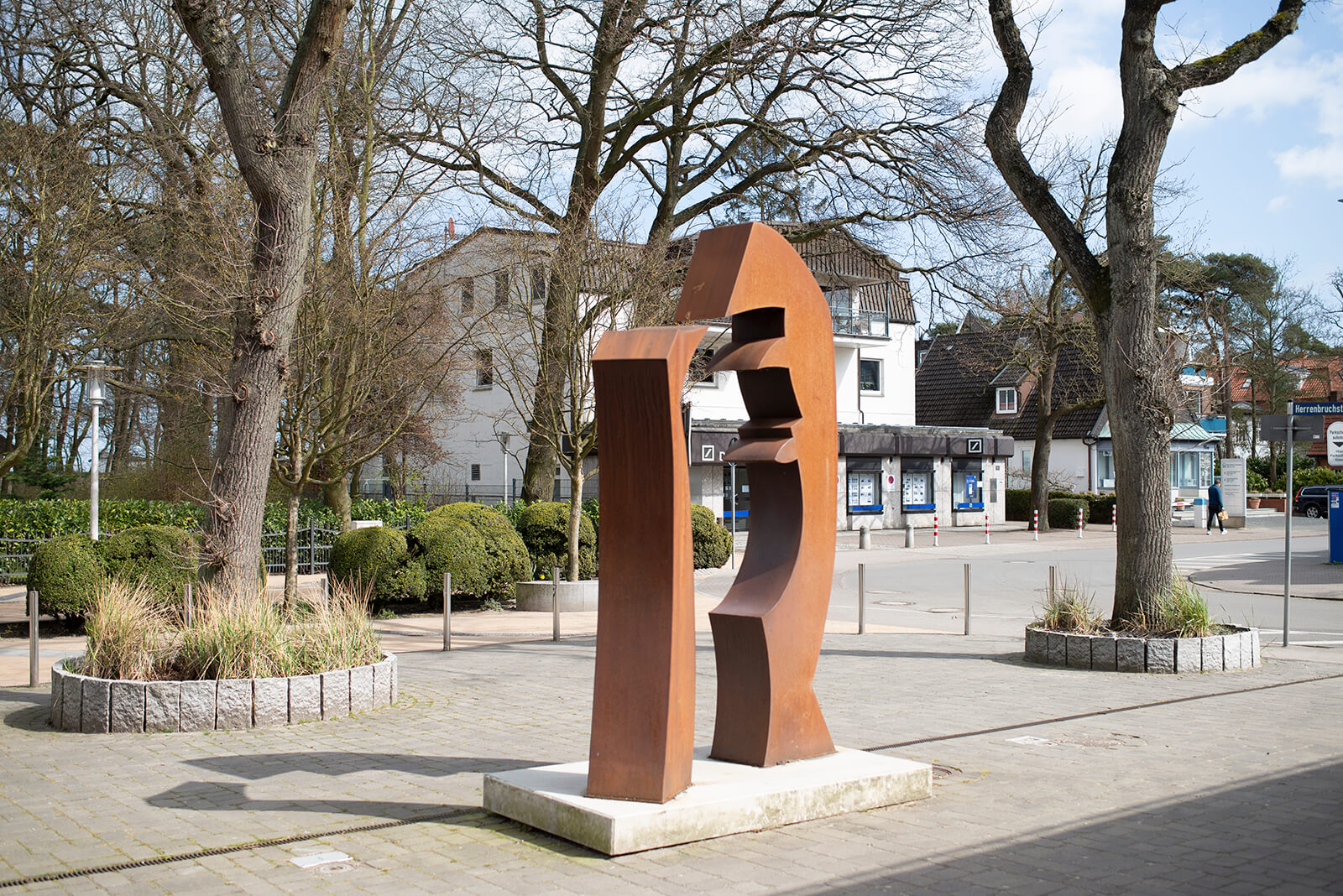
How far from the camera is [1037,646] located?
11977 millimetres

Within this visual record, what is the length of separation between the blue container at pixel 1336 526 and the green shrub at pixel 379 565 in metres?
19.9

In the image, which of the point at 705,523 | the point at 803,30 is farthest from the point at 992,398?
the point at 803,30

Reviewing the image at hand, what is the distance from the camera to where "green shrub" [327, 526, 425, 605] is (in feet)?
53.9

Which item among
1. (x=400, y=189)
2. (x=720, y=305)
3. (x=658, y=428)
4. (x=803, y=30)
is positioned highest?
(x=803, y=30)

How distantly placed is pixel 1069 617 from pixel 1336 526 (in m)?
16.5

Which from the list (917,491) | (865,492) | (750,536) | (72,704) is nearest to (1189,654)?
(750,536)

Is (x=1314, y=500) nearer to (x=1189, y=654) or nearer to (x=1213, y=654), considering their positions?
(x=1213, y=654)

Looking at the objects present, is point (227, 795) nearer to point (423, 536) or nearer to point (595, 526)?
point (423, 536)

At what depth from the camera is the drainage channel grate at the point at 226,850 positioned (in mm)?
4992

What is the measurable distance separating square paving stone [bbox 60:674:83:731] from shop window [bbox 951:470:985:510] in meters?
38.8

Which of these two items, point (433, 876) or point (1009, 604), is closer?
point (433, 876)

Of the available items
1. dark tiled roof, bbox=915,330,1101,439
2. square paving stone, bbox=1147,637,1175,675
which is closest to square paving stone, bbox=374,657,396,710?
square paving stone, bbox=1147,637,1175,675

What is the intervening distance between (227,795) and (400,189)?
11497 mm

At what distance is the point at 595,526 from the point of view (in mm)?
20594
